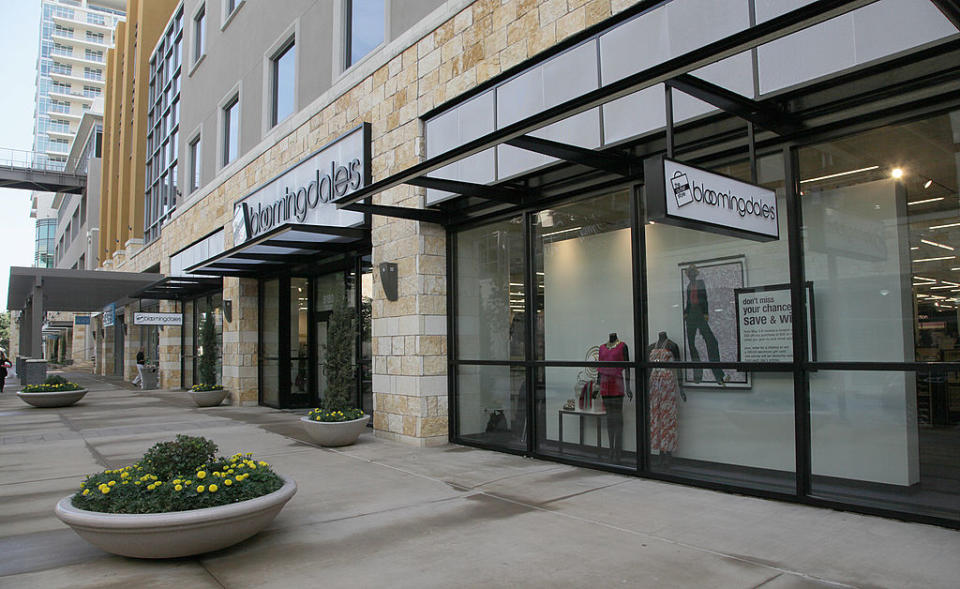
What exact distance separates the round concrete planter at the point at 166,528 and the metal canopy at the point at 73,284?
19.2m

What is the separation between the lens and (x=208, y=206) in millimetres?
19875

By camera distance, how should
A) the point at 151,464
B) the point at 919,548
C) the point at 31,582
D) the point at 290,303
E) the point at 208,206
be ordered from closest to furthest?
the point at 31,582 → the point at 919,548 → the point at 151,464 → the point at 290,303 → the point at 208,206

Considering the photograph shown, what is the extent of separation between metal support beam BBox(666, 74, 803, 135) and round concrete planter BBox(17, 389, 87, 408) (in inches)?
711

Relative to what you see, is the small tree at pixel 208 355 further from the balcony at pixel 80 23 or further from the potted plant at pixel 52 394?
the balcony at pixel 80 23

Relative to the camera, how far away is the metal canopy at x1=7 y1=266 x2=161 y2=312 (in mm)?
20969

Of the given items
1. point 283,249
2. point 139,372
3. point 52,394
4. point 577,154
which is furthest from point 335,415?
point 139,372

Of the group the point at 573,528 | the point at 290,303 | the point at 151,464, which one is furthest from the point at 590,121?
the point at 290,303

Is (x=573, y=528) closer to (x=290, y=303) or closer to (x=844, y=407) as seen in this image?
(x=844, y=407)

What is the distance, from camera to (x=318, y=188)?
41.0ft

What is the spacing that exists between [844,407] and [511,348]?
4.39 m

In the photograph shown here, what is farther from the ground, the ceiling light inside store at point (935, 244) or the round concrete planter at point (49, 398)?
the ceiling light inside store at point (935, 244)

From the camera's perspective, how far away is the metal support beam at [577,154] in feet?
22.1

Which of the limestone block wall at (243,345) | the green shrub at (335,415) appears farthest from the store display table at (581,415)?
the limestone block wall at (243,345)

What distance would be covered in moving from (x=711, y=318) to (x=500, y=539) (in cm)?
346
